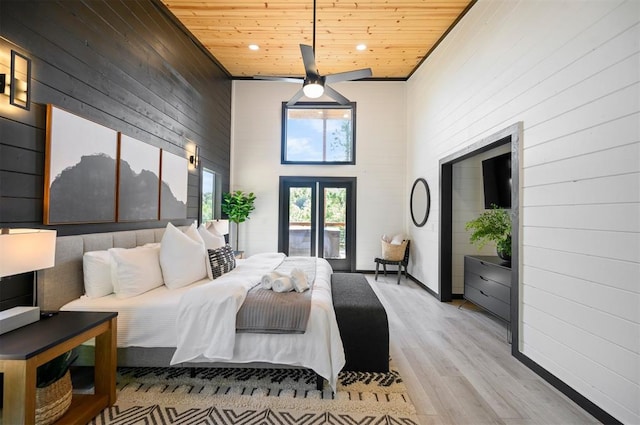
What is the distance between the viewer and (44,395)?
59.4 inches

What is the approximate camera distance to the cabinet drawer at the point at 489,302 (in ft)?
9.74

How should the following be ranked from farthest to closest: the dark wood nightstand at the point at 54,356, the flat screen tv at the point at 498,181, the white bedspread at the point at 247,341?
the flat screen tv at the point at 498,181 < the white bedspread at the point at 247,341 < the dark wood nightstand at the point at 54,356

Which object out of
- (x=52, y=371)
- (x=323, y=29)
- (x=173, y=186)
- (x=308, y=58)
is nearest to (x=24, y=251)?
(x=52, y=371)

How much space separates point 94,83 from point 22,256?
173 cm

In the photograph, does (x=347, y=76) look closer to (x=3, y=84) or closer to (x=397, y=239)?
(x=3, y=84)

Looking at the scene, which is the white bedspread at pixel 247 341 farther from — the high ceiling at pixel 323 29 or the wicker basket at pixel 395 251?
the high ceiling at pixel 323 29

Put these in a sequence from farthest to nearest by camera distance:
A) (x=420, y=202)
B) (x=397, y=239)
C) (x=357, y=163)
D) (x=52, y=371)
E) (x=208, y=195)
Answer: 1. (x=357, y=163)
2. (x=397, y=239)
3. (x=420, y=202)
4. (x=208, y=195)
5. (x=52, y=371)

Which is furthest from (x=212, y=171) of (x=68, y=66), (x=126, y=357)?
(x=126, y=357)

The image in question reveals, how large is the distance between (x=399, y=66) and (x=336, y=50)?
139 cm

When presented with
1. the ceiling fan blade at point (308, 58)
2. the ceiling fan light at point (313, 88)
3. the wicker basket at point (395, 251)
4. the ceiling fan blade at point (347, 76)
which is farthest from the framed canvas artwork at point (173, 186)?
the wicker basket at point (395, 251)

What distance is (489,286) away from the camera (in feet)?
10.7

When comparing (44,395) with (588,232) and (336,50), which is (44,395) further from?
(336,50)

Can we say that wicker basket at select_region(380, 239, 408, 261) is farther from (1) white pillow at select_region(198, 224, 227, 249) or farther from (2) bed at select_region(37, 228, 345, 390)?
(2) bed at select_region(37, 228, 345, 390)

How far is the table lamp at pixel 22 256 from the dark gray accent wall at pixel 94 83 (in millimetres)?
332
